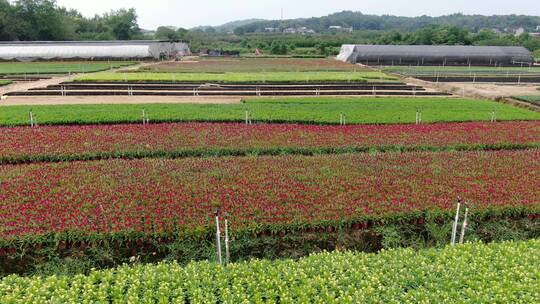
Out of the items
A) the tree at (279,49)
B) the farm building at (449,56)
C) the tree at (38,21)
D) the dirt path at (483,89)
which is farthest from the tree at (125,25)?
the dirt path at (483,89)

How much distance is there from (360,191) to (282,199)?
2276 mm

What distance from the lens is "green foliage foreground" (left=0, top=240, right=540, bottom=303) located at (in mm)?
6500

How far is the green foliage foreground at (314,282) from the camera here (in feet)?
21.3

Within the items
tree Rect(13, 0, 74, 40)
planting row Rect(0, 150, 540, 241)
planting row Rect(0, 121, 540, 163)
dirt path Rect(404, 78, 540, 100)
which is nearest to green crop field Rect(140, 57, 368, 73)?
dirt path Rect(404, 78, 540, 100)

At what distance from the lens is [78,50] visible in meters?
68.8

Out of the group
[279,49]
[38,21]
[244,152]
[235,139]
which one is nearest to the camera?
[244,152]

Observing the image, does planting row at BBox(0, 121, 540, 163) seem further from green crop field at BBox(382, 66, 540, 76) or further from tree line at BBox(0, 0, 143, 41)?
tree line at BBox(0, 0, 143, 41)

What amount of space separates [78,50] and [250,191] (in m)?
67.7

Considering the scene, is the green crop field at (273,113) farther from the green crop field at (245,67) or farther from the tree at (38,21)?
the tree at (38,21)

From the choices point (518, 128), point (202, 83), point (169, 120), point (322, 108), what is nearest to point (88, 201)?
point (169, 120)

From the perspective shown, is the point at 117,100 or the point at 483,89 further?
the point at 483,89

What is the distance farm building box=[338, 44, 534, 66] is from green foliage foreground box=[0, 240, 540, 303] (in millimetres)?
64562

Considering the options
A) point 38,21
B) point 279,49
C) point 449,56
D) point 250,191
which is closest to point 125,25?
point 38,21

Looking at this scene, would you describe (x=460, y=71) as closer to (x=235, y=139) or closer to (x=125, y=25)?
(x=235, y=139)
